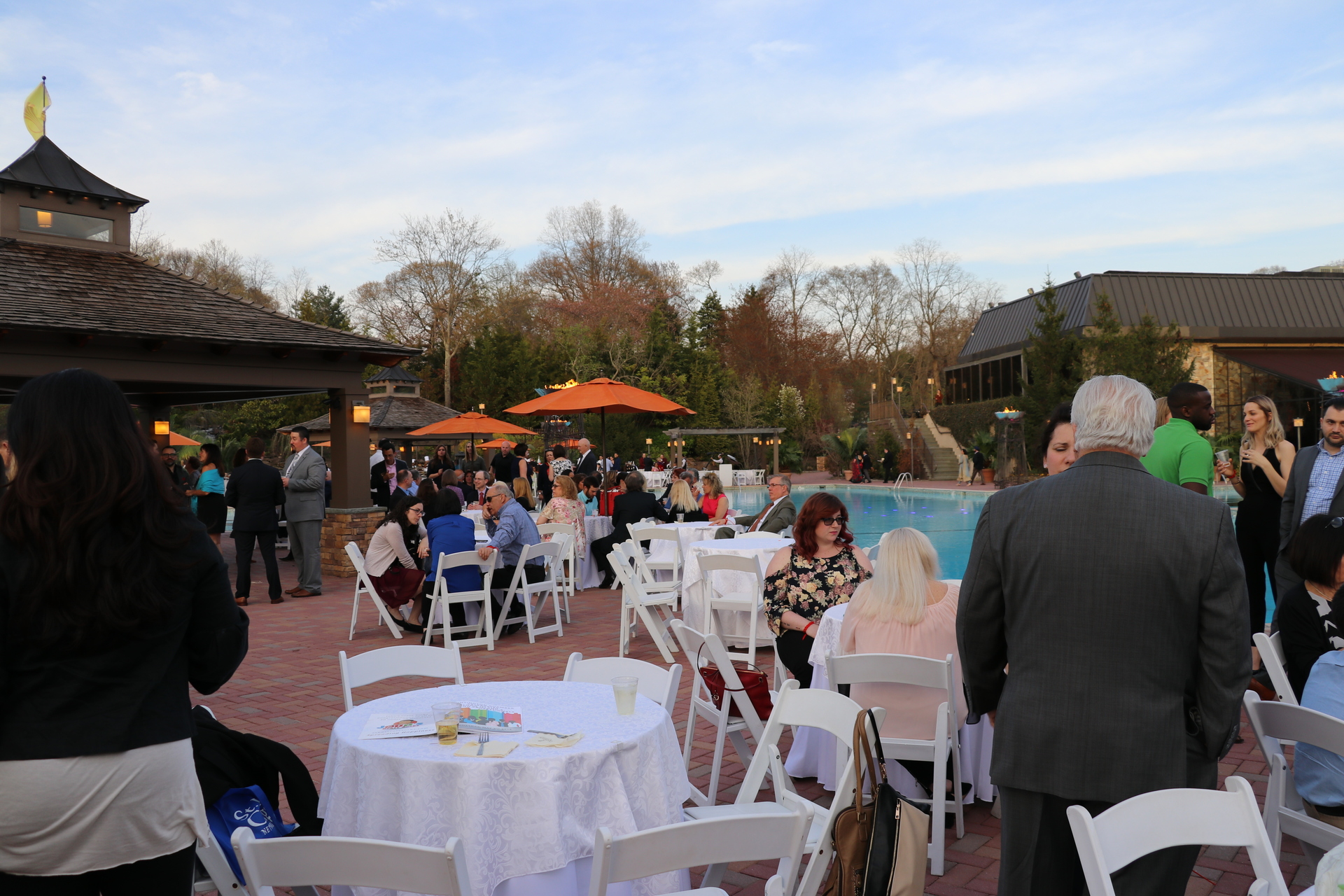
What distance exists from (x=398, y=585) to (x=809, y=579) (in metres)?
4.56

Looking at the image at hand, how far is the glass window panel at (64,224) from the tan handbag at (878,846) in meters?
14.2

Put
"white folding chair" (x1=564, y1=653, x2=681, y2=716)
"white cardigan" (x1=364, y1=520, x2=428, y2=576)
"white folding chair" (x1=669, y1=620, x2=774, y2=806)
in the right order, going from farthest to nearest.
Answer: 1. "white cardigan" (x1=364, y1=520, x2=428, y2=576)
2. "white folding chair" (x1=669, y1=620, x2=774, y2=806)
3. "white folding chair" (x1=564, y1=653, x2=681, y2=716)

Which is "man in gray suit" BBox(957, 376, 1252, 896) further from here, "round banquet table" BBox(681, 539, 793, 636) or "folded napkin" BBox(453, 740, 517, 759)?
"round banquet table" BBox(681, 539, 793, 636)

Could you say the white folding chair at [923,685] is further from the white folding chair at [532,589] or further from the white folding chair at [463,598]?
the white folding chair at [532,589]

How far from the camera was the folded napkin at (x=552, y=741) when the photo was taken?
2771 mm

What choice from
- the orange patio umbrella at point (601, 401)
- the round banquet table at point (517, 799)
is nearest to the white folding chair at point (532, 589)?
the orange patio umbrella at point (601, 401)

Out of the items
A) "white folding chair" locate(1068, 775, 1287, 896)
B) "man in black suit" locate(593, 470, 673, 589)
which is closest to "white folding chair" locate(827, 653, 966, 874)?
"white folding chair" locate(1068, 775, 1287, 896)

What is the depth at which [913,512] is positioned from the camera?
841 inches

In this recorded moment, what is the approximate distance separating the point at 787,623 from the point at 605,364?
31.0 meters

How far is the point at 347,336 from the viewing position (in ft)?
42.2

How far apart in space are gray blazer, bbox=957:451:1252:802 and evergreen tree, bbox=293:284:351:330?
38.1 metres

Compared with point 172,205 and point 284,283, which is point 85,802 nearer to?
point 172,205

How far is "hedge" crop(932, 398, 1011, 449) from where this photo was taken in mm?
33094

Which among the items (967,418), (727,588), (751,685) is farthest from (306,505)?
(967,418)
